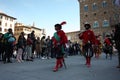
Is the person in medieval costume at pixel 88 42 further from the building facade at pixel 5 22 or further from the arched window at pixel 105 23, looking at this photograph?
the building facade at pixel 5 22

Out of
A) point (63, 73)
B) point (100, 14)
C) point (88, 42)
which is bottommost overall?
point (63, 73)

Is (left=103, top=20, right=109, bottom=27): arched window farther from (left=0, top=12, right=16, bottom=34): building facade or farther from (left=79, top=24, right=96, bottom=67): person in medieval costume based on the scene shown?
(left=0, top=12, right=16, bottom=34): building facade

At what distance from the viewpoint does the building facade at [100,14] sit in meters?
53.8

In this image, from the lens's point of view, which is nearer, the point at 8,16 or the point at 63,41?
the point at 63,41

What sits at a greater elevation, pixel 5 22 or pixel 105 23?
pixel 5 22

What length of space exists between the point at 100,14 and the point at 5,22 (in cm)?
4855

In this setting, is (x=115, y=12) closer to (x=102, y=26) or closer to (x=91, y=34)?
(x=102, y=26)

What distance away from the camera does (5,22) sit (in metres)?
92.4

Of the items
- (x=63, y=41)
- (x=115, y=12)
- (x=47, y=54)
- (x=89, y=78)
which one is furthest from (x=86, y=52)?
(x=115, y=12)

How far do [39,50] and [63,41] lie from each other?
32.9ft

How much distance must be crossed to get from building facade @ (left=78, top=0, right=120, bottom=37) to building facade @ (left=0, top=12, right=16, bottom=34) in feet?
134

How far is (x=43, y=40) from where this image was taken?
18.3 meters

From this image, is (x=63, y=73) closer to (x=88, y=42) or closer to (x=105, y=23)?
(x=88, y=42)

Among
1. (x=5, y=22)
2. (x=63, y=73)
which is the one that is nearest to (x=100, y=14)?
(x=5, y=22)
